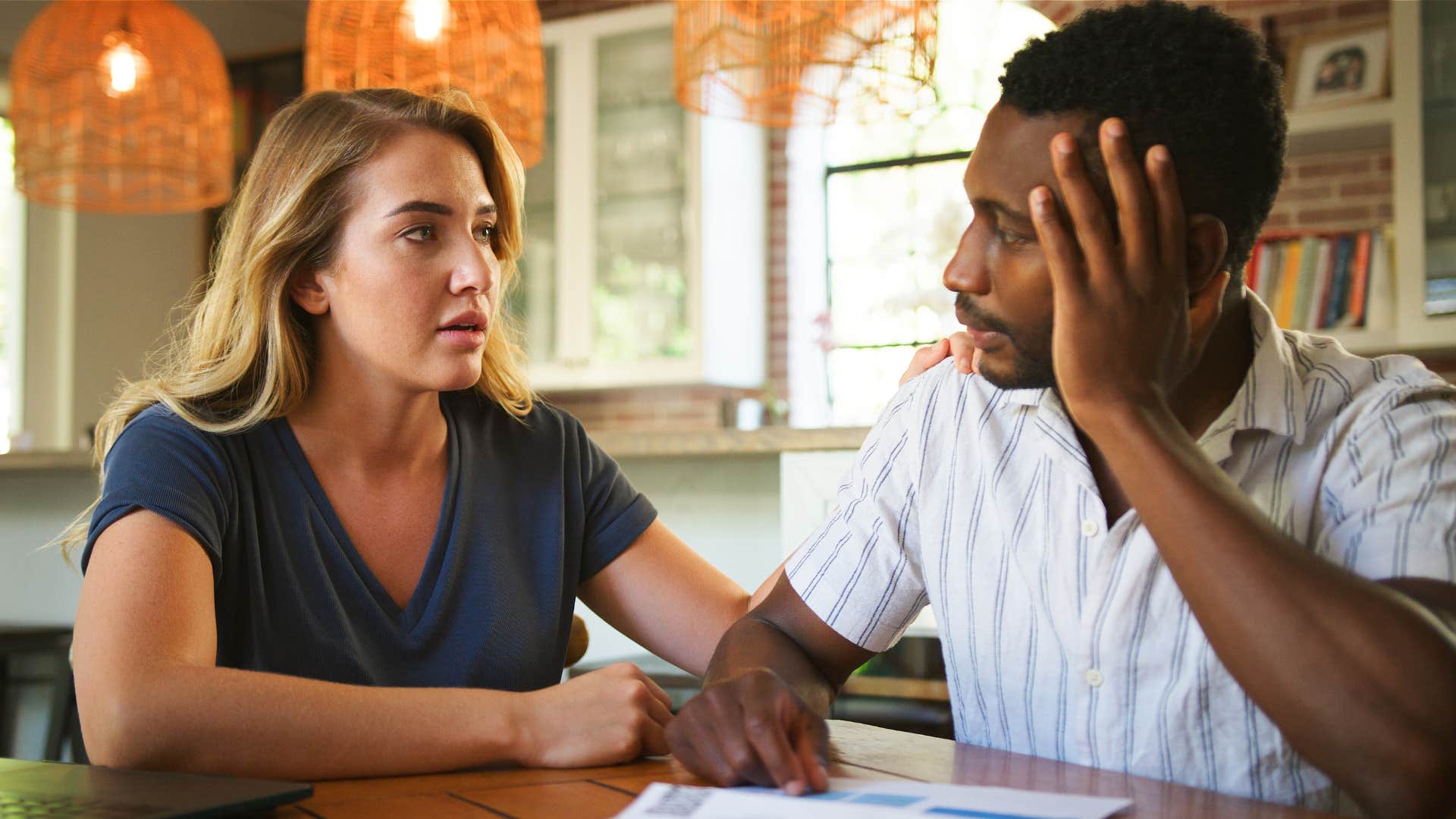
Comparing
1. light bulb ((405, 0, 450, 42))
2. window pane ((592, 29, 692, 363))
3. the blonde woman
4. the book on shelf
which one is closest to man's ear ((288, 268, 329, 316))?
the blonde woman

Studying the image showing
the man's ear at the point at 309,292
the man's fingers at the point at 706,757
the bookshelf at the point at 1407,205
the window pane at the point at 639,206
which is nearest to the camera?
the man's fingers at the point at 706,757

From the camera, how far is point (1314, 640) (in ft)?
2.88

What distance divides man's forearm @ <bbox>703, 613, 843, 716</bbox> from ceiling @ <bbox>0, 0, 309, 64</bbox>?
17.7 ft

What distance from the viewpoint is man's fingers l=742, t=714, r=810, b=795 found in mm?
826

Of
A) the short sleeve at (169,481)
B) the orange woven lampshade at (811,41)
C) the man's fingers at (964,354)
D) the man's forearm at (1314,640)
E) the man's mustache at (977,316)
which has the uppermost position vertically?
the orange woven lampshade at (811,41)

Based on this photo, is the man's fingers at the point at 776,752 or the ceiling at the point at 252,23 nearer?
the man's fingers at the point at 776,752

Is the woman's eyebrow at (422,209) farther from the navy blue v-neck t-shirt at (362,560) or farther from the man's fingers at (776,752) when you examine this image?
the man's fingers at (776,752)

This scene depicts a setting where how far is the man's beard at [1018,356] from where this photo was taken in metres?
1.08

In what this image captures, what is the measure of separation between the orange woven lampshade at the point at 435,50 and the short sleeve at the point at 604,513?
167cm

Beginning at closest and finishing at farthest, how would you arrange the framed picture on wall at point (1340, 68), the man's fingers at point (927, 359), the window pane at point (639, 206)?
the man's fingers at point (927, 359), the framed picture on wall at point (1340, 68), the window pane at point (639, 206)

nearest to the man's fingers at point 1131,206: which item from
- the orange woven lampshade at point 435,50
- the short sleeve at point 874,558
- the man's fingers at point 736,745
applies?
the short sleeve at point 874,558

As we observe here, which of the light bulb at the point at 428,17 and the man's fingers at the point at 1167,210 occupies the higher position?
the light bulb at the point at 428,17

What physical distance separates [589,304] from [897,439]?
387 cm

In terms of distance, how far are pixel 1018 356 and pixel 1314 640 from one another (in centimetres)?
33
